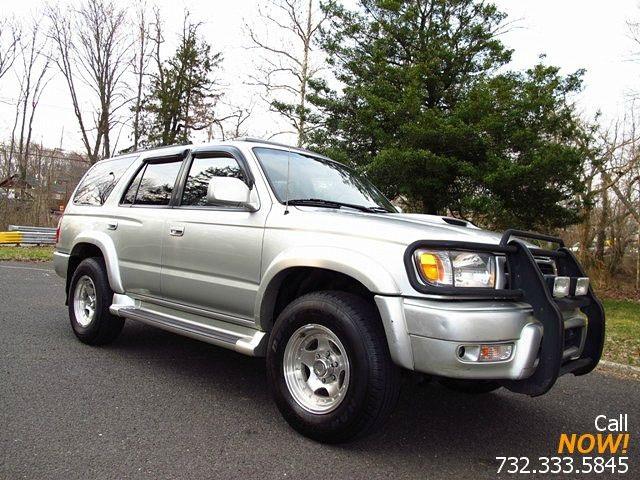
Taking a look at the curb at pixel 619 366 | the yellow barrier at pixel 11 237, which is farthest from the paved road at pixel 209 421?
the yellow barrier at pixel 11 237

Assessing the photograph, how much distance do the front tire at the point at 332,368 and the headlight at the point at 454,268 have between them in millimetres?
441

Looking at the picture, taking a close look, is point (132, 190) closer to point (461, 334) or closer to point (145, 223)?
point (145, 223)

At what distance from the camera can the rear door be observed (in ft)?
14.2

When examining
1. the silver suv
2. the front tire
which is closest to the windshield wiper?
the silver suv

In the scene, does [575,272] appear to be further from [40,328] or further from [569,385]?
[40,328]

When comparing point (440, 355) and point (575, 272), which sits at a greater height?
point (575, 272)

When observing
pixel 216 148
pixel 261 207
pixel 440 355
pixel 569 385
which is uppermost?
pixel 216 148

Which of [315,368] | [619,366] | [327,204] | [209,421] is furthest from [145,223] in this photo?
[619,366]

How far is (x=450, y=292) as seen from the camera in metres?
2.68

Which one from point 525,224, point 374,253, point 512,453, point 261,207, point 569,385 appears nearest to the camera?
point 374,253

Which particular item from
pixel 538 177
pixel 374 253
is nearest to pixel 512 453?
pixel 374 253

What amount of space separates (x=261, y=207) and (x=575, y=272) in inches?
83.9

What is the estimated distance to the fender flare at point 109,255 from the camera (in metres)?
4.69

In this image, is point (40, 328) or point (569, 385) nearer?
point (569, 385)
